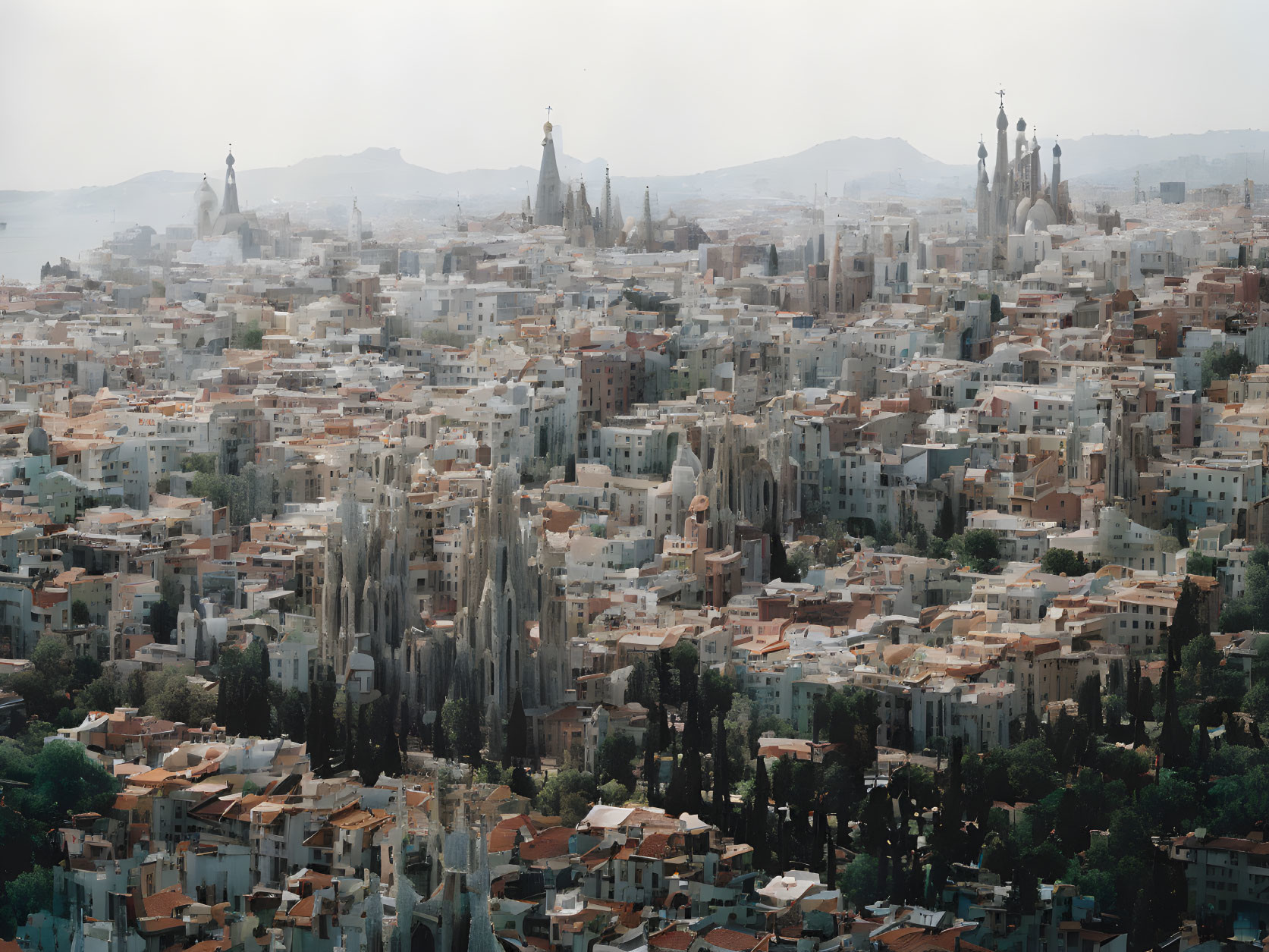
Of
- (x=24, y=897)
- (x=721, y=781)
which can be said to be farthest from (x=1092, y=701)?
(x=24, y=897)

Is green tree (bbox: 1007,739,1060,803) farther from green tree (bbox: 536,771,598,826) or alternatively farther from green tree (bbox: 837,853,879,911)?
green tree (bbox: 536,771,598,826)

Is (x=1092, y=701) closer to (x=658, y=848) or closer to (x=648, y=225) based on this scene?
(x=658, y=848)

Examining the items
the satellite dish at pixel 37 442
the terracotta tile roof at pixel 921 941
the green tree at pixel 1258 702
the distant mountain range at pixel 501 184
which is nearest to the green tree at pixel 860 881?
the terracotta tile roof at pixel 921 941

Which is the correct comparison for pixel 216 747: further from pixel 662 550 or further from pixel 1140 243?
pixel 1140 243

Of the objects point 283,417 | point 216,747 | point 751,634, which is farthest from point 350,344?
point 216,747

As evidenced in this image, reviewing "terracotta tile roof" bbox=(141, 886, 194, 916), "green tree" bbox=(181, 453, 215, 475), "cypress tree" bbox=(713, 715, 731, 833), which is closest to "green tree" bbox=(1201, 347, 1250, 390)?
"green tree" bbox=(181, 453, 215, 475)

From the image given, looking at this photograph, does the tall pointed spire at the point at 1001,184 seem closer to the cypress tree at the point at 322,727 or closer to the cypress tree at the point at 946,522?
the cypress tree at the point at 946,522
